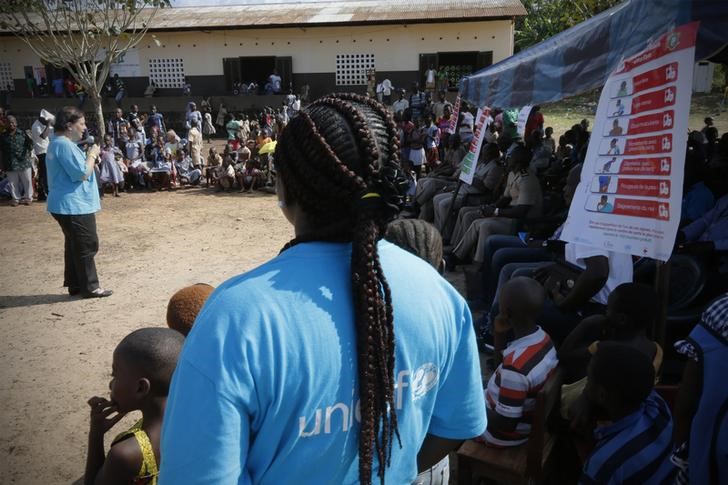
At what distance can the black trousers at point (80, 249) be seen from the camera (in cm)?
497

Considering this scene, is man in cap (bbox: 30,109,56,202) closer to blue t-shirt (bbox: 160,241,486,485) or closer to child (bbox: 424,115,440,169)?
child (bbox: 424,115,440,169)

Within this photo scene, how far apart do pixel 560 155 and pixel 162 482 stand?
353 inches

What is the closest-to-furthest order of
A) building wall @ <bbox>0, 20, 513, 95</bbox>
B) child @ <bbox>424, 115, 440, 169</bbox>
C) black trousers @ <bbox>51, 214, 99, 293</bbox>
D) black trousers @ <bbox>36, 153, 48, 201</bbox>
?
black trousers @ <bbox>51, 214, 99, 293</bbox>, black trousers @ <bbox>36, 153, 48, 201</bbox>, child @ <bbox>424, 115, 440, 169</bbox>, building wall @ <bbox>0, 20, 513, 95</bbox>

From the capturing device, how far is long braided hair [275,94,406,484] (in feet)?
3.26

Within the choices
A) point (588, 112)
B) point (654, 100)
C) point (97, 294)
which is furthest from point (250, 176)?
point (588, 112)

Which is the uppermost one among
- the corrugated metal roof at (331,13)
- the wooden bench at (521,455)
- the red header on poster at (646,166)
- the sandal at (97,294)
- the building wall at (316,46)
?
the corrugated metal roof at (331,13)

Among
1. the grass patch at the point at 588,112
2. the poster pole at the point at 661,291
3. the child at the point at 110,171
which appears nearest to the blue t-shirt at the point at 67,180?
the poster pole at the point at 661,291

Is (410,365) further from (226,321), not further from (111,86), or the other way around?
(111,86)

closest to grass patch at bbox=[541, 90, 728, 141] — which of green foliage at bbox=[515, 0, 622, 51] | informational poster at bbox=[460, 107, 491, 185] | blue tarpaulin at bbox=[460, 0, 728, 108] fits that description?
green foliage at bbox=[515, 0, 622, 51]

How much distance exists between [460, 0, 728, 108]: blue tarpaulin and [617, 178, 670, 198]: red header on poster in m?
0.58

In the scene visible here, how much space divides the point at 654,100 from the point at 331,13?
68.2 feet

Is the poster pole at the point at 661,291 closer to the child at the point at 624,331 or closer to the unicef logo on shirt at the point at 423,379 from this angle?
the child at the point at 624,331

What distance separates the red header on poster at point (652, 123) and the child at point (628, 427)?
0.90 m

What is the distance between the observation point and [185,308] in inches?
97.8
